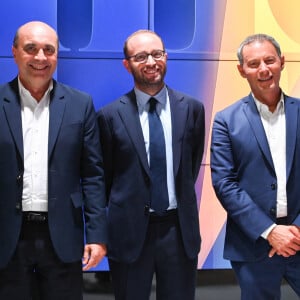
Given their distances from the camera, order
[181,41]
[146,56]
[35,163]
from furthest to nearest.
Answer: [181,41], [146,56], [35,163]

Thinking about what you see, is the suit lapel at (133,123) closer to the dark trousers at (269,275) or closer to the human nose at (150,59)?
the human nose at (150,59)

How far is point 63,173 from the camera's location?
206 centimetres

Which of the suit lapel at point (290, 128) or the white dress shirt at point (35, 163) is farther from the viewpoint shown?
the suit lapel at point (290, 128)

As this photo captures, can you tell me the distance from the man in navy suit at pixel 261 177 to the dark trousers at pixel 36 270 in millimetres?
755

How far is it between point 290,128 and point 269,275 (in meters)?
0.66

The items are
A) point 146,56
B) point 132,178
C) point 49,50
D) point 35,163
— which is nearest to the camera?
point 35,163

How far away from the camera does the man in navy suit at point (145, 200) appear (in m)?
2.24

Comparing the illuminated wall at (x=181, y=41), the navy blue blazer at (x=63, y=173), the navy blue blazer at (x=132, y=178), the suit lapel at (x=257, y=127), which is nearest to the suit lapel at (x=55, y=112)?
the navy blue blazer at (x=63, y=173)

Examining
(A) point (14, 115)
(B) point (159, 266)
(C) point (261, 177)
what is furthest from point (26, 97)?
(C) point (261, 177)

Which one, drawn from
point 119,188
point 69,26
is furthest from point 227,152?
point 69,26

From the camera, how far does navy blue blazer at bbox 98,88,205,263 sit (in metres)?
2.24

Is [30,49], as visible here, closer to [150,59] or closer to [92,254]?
[150,59]

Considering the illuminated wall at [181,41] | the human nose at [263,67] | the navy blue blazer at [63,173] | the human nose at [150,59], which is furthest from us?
the illuminated wall at [181,41]

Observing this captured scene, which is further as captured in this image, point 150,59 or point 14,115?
point 150,59
